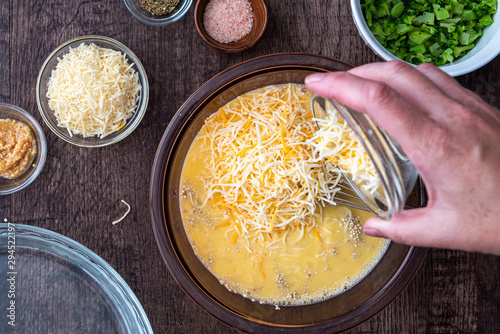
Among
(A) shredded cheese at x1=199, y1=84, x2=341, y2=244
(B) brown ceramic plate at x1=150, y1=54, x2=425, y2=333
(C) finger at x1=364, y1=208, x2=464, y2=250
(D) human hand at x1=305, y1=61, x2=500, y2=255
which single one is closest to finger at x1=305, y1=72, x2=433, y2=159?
(D) human hand at x1=305, y1=61, x2=500, y2=255

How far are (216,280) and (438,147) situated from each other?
1035 mm

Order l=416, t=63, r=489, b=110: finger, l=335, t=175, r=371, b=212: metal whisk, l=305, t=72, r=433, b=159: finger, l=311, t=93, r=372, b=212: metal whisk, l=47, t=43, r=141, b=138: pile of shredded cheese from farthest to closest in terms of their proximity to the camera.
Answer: l=47, t=43, r=141, b=138: pile of shredded cheese, l=335, t=175, r=371, b=212: metal whisk, l=311, t=93, r=372, b=212: metal whisk, l=416, t=63, r=489, b=110: finger, l=305, t=72, r=433, b=159: finger

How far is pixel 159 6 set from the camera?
6.18 feet

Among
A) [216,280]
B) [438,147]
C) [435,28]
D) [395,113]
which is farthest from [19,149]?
[435,28]

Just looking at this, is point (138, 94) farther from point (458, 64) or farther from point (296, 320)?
A: point (458, 64)

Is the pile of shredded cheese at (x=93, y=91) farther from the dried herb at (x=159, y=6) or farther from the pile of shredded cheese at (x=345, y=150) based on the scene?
the pile of shredded cheese at (x=345, y=150)

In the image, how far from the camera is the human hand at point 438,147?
1.11 m

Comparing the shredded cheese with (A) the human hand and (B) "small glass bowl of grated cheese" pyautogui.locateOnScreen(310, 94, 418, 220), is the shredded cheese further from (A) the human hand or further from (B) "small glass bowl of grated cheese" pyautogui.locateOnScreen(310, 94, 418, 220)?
(A) the human hand

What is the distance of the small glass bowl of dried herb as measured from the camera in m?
1.86

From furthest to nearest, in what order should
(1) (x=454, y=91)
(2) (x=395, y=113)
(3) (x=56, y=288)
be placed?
(3) (x=56, y=288)
(1) (x=454, y=91)
(2) (x=395, y=113)

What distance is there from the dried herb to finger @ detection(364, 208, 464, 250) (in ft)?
4.38

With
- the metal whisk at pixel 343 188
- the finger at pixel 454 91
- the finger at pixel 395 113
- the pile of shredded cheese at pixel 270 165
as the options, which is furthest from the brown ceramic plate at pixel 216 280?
the finger at pixel 395 113

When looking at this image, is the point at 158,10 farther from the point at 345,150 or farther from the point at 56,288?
the point at 56,288

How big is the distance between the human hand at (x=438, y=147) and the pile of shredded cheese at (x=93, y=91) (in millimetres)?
933
